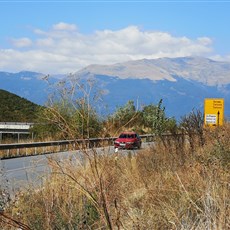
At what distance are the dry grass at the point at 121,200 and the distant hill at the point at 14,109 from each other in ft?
266

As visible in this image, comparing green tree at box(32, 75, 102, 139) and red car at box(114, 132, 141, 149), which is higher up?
green tree at box(32, 75, 102, 139)

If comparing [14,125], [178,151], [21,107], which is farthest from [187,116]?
[21,107]

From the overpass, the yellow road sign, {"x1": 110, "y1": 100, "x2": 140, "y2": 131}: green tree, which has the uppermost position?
the yellow road sign

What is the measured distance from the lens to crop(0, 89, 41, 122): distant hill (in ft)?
298

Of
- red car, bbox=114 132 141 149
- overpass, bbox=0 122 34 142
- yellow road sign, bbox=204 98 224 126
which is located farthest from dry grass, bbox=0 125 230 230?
overpass, bbox=0 122 34 142

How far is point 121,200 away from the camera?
6.82 meters

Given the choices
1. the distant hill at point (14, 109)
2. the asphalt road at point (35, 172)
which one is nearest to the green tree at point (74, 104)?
the asphalt road at point (35, 172)

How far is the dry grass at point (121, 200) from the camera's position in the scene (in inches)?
197

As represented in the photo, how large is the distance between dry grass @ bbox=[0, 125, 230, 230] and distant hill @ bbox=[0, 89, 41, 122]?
266 ft

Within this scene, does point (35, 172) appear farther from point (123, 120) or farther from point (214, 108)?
point (214, 108)

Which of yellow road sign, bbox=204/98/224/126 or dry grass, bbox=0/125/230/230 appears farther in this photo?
yellow road sign, bbox=204/98/224/126

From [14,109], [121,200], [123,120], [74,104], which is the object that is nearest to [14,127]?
[14,109]

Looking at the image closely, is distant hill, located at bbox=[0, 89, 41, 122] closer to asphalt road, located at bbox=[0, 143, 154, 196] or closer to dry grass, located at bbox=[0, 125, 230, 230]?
asphalt road, located at bbox=[0, 143, 154, 196]

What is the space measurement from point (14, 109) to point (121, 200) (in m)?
92.3
